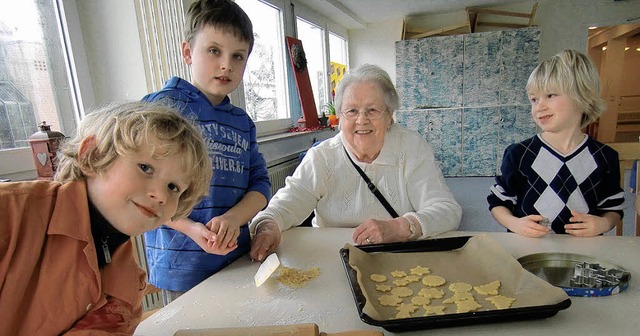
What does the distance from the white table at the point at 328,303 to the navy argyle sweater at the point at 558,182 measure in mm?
246

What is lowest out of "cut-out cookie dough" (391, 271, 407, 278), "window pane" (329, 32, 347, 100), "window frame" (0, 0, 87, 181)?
"cut-out cookie dough" (391, 271, 407, 278)

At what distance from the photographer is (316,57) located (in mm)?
4906

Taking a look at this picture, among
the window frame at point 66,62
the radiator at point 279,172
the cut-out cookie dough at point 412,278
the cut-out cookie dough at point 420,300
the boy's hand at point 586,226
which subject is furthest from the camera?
the radiator at point 279,172

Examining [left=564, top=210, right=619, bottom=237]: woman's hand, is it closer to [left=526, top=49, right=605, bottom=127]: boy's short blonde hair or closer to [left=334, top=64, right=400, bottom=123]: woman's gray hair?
[left=526, top=49, right=605, bottom=127]: boy's short blonde hair

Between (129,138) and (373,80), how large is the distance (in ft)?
3.29

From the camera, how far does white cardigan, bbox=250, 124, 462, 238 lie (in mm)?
1419

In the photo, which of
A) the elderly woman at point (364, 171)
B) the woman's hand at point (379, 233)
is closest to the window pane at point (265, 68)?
the elderly woman at point (364, 171)

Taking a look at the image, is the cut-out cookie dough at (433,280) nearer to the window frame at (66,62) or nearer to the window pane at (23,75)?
the window frame at (66,62)

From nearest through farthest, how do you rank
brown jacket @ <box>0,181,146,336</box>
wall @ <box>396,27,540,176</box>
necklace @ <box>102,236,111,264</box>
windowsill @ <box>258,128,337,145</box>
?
brown jacket @ <box>0,181,146,336</box> < necklace @ <box>102,236,111,264</box> < windowsill @ <box>258,128,337,145</box> < wall @ <box>396,27,540,176</box>

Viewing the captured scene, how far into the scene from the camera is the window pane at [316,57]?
4.62m

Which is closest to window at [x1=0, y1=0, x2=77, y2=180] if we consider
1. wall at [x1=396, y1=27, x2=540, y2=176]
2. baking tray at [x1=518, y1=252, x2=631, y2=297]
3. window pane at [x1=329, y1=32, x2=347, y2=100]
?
baking tray at [x1=518, y1=252, x2=631, y2=297]

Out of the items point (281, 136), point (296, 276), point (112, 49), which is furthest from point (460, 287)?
point (281, 136)

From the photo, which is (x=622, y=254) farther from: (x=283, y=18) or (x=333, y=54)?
(x=333, y=54)

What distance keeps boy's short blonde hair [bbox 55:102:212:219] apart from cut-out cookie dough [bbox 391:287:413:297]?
521 mm
